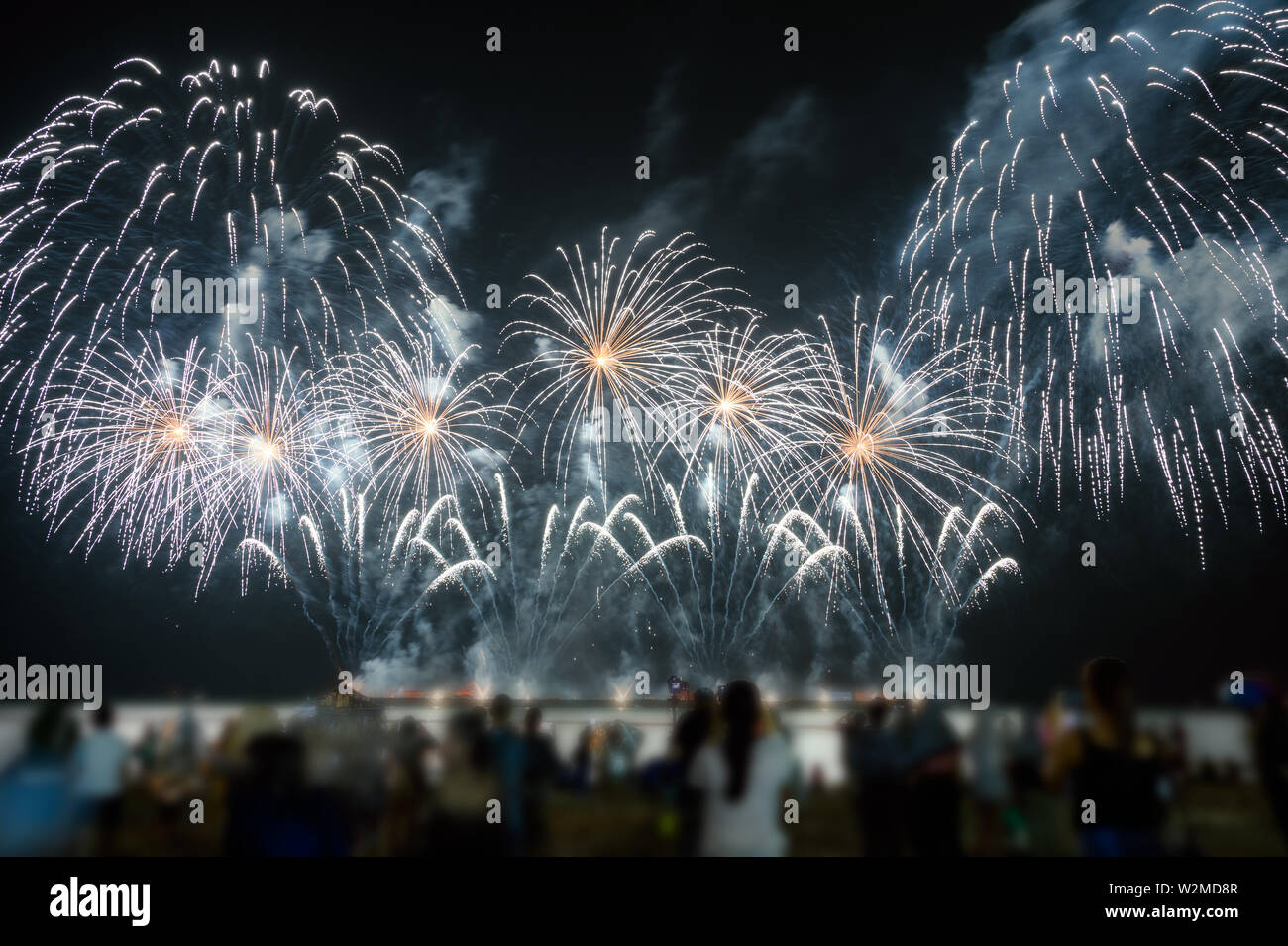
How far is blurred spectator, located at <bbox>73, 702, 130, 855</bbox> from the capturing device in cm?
903

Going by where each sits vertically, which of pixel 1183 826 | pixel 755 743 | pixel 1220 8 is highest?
pixel 1220 8

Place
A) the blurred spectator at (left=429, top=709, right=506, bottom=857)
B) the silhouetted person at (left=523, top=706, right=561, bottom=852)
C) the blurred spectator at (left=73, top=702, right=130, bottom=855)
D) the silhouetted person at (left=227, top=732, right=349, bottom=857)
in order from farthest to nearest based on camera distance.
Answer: the blurred spectator at (left=73, top=702, right=130, bottom=855) < the silhouetted person at (left=523, top=706, right=561, bottom=852) < the blurred spectator at (left=429, top=709, right=506, bottom=857) < the silhouetted person at (left=227, top=732, right=349, bottom=857)

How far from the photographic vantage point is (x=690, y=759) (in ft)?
22.1

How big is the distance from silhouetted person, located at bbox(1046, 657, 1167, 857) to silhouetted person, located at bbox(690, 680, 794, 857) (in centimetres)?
236

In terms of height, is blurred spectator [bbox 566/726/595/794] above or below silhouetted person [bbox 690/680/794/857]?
below

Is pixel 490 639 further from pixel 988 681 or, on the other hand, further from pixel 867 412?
pixel 988 681

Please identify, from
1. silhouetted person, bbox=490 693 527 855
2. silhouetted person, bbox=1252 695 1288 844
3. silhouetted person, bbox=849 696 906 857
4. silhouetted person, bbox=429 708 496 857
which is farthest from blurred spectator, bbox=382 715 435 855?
silhouetted person, bbox=1252 695 1288 844

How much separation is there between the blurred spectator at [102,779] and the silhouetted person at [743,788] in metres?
6.98

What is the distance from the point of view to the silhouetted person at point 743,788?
19.2 feet

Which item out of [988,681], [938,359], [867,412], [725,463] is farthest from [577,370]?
[988,681]

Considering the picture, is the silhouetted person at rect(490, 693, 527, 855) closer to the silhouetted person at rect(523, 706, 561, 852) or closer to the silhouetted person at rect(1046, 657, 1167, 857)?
the silhouetted person at rect(523, 706, 561, 852)

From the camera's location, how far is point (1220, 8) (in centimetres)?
1405

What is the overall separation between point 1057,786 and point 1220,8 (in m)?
13.9

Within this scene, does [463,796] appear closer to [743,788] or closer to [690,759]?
[690,759]
